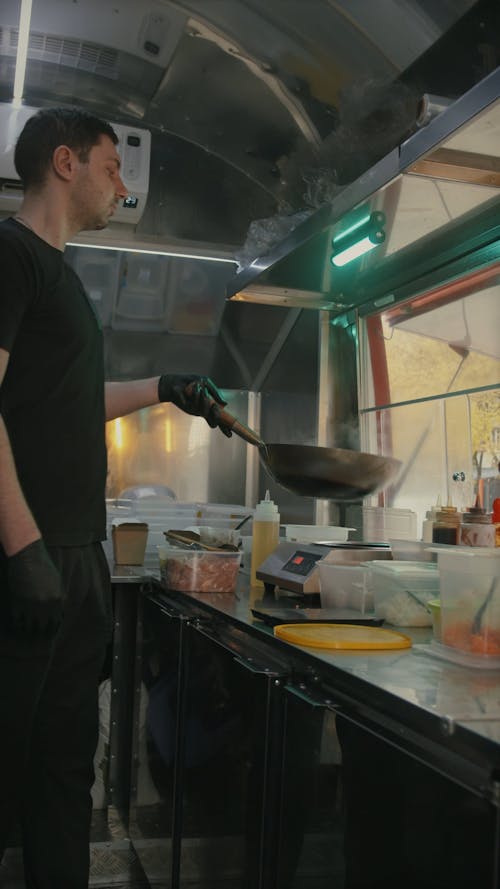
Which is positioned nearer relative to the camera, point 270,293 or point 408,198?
point 408,198

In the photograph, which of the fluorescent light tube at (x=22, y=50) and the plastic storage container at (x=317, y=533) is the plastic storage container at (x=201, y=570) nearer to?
the plastic storage container at (x=317, y=533)

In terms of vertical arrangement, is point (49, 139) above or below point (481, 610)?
above

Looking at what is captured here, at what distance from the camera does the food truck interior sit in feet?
4.67

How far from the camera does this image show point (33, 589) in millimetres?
1457

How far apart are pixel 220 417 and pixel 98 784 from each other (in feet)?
4.06

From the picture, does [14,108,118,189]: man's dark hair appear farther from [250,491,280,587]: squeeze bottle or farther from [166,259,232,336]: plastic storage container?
[166,259,232,336]: plastic storage container

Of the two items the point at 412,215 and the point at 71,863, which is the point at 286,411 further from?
the point at 71,863

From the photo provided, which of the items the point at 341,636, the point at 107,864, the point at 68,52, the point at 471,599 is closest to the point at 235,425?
the point at 341,636

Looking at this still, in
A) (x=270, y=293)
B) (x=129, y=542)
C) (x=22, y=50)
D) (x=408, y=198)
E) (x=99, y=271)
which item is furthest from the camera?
(x=99, y=271)

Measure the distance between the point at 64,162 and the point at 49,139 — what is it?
64 mm

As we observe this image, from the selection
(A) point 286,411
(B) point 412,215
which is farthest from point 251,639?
(A) point 286,411

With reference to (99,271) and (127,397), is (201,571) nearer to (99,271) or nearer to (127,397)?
(127,397)

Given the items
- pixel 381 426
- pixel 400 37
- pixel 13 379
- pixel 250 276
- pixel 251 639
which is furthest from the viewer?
pixel 381 426

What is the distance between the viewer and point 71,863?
1778mm
